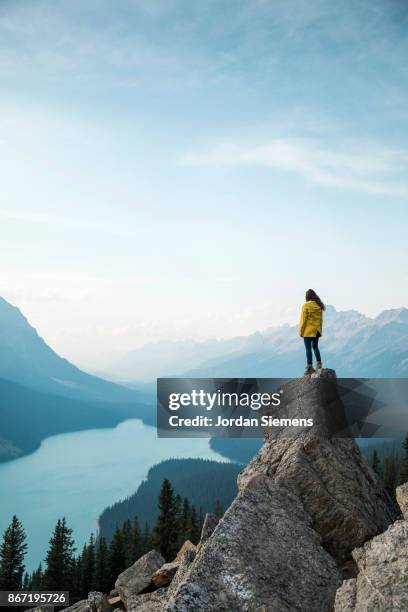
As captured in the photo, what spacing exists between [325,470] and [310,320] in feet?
19.5

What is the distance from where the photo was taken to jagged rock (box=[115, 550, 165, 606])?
80.3 ft

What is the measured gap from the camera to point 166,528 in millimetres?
79312

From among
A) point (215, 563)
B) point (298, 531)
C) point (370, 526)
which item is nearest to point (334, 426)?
point (370, 526)

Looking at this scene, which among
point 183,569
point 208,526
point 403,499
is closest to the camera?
point 403,499

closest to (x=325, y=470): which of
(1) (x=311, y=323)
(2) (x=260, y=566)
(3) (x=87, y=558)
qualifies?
(2) (x=260, y=566)

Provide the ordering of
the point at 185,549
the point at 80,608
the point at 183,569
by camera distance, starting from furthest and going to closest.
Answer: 1. the point at 185,549
2. the point at 80,608
3. the point at 183,569

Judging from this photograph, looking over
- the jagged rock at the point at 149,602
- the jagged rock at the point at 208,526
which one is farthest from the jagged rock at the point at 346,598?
the jagged rock at the point at 149,602

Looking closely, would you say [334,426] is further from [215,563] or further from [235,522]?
[215,563]

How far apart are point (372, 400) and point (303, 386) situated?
10.5ft

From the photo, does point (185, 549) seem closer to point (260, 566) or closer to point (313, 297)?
point (260, 566)

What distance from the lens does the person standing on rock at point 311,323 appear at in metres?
21.2

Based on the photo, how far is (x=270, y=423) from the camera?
21859 mm

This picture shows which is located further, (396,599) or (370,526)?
(370,526)

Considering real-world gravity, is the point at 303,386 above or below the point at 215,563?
above
